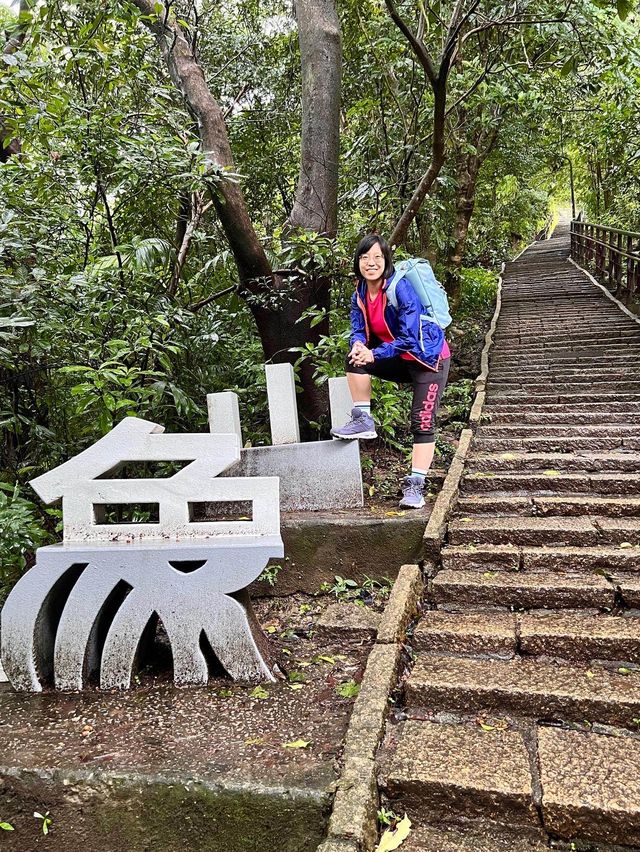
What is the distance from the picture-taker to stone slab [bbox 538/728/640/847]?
1954 millimetres

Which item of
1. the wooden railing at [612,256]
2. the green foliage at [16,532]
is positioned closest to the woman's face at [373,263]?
the green foliage at [16,532]

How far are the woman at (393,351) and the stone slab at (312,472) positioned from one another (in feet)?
→ 0.74

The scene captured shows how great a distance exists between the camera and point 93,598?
2969 mm

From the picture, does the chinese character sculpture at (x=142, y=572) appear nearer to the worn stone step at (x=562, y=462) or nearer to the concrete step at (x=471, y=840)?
the concrete step at (x=471, y=840)

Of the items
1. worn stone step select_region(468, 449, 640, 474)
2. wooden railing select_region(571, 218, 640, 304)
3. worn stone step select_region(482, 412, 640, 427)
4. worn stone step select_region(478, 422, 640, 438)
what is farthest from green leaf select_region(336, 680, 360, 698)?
wooden railing select_region(571, 218, 640, 304)

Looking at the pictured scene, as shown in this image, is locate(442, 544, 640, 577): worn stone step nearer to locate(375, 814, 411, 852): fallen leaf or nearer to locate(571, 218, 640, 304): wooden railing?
locate(375, 814, 411, 852): fallen leaf

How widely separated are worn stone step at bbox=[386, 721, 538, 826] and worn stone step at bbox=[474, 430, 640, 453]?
10.6ft

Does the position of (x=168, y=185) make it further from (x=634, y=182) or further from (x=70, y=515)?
(x=634, y=182)

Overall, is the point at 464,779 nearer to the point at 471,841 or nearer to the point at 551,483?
the point at 471,841

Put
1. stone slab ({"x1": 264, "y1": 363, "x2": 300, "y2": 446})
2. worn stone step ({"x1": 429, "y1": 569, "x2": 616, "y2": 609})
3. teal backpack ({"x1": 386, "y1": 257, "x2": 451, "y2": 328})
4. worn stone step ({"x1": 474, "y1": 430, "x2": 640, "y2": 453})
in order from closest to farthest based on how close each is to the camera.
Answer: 1. worn stone step ({"x1": 429, "y1": 569, "x2": 616, "y2": 609})
2. teal backpack ({"x1": 386, "y1": 257, "x2": 451, "y2": 328})
3. stone slab ({"x1": 264, "y1": 363, "x2": 300, "y2": 446})
4. worn stone step ({"x1": 474, "y1": 430, "x2": 640, "y2": 453})

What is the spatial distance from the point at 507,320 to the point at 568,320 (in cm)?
115

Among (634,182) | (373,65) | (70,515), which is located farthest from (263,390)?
(634,182)

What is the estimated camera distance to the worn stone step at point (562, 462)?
4547 millimetres

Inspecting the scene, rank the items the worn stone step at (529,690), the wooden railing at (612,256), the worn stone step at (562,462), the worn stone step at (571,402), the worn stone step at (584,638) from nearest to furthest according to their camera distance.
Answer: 1. the worn stone step at (529,690)
2. the worn stone step at (584,638)
3. the worn stone step at (562,462)
4. the worn stone step at (571,402)
5. the wooden railing at (612,256)
